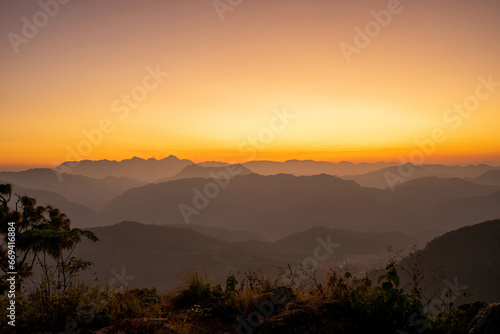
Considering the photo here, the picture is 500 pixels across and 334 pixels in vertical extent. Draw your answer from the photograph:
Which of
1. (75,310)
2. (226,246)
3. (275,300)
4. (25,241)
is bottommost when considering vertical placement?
(226,246)

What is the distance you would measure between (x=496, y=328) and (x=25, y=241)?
1449 cm

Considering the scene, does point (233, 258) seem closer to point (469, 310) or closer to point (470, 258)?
point (470, 258)

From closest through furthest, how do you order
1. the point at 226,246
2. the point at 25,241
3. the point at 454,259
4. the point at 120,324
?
the point at 120,324, the point at 25,241, the point at 454,259, the point at 226,246

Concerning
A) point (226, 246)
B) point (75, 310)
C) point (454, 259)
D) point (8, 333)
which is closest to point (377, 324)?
point (75, 310)

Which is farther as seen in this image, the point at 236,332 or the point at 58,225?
the point at 58,225

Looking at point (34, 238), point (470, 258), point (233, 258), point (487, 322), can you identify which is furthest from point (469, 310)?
point (233, 258)

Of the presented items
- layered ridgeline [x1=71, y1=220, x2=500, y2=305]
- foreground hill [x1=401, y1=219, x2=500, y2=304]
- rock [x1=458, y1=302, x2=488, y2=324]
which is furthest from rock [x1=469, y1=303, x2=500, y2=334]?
foreground hill [x1=401, y1=219, x2=500, y2=304]

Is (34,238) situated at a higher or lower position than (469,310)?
higher

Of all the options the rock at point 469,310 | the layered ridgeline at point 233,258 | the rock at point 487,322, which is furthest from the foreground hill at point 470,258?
the rock at point 487,322

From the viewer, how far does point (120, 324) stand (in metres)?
5.87

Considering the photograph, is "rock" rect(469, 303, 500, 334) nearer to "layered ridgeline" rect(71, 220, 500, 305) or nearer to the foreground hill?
"layered ridgeline" rect(71, 220, 500, 305)

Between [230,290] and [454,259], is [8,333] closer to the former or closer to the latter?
[230,290]

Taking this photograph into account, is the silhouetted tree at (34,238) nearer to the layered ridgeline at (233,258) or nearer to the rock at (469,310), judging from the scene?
the rock at (469,310)

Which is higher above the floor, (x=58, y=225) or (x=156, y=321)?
(x=58, y=225)
